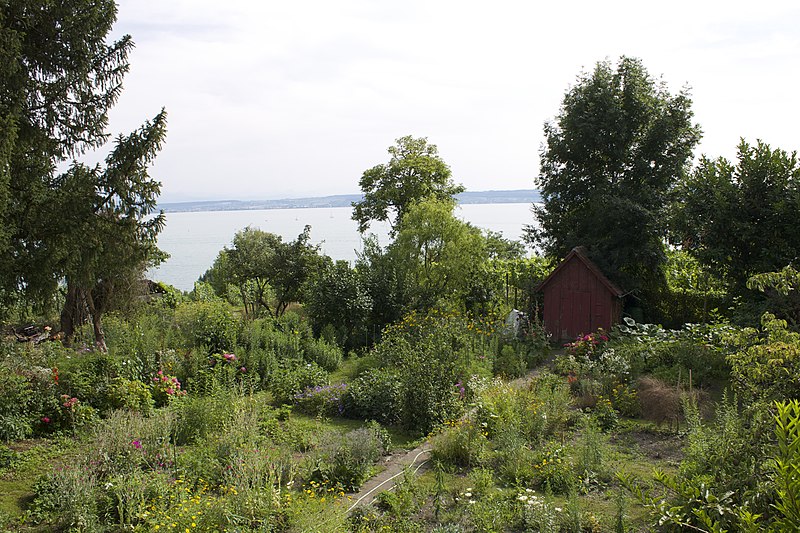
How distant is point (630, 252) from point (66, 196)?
12772mm

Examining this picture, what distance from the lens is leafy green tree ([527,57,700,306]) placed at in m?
14.9

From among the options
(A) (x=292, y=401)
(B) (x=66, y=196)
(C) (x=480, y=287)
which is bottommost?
(A) (x=292, y=401)

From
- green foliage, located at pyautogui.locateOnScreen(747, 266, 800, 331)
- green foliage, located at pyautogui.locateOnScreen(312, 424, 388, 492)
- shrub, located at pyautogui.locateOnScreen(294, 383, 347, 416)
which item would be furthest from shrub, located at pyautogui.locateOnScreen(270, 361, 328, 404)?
A: green foliage, located at pyautogui.locateOnScreen(747, 266, 800, 331)

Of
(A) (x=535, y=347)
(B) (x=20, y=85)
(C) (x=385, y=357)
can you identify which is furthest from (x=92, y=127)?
(A) (x=535, y=347)

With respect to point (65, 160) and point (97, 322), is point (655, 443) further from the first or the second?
point (97, 322)

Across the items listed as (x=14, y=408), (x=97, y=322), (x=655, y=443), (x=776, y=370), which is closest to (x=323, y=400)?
(x=14, y=408)

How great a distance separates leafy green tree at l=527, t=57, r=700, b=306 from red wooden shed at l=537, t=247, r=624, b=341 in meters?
0.72

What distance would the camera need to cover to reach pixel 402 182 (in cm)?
2486

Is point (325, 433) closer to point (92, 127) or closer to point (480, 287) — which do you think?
point (92, 127)

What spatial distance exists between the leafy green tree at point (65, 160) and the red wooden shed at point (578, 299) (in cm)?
1033

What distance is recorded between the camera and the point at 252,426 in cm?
754

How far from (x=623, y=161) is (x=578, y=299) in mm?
3991

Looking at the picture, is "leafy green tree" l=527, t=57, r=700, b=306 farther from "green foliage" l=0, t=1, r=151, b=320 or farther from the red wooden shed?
"green foliage" l=0, t=1, r=151, b=320

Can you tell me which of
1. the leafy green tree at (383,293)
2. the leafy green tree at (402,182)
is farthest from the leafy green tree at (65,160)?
the leafy green tree at (402,182)
